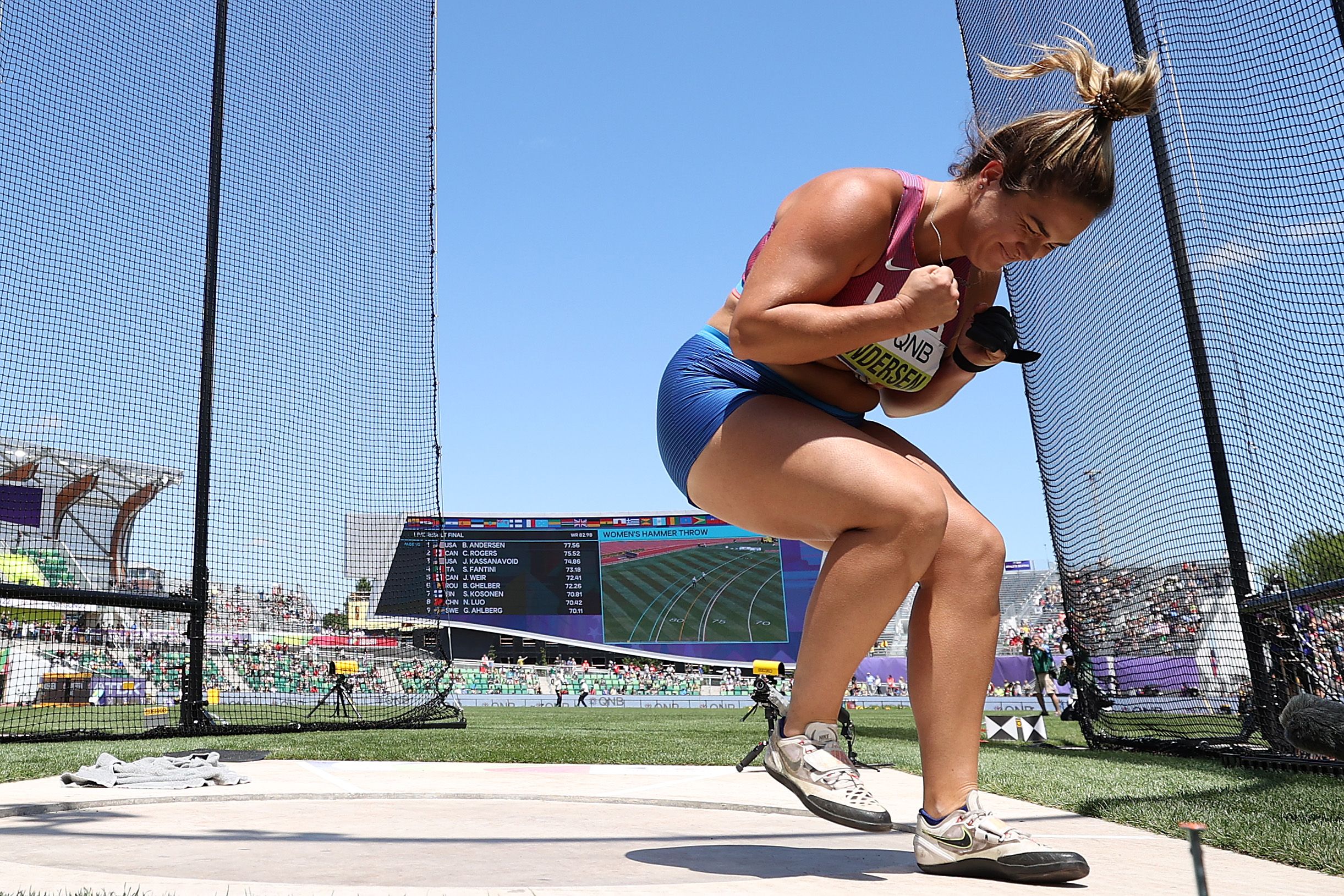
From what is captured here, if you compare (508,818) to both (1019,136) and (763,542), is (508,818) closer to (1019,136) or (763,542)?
(1019,136)

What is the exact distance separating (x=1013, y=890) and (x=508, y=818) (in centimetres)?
142

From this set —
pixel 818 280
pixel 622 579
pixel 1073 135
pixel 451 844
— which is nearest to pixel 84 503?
pixel 451 844

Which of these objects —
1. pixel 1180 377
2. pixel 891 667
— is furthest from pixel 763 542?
pixel 1180 377

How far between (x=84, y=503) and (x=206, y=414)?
4.40 metres

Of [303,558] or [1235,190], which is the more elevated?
[1235,190]

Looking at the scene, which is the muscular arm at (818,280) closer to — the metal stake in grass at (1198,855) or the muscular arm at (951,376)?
the muscular arm at (951,376)

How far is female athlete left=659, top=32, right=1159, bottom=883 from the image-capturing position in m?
1.52

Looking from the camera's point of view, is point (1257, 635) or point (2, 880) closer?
point (2, 880)

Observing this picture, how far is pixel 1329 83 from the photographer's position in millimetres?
4617

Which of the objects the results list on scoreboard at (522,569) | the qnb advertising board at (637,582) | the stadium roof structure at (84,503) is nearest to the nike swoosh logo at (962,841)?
the stadium roof structure at (84,503)

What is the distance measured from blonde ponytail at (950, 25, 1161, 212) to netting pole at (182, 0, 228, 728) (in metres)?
7.14

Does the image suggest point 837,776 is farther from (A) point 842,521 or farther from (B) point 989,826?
(A) point 842,521

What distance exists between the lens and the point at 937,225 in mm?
1704

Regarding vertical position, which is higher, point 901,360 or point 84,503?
point 84,503
